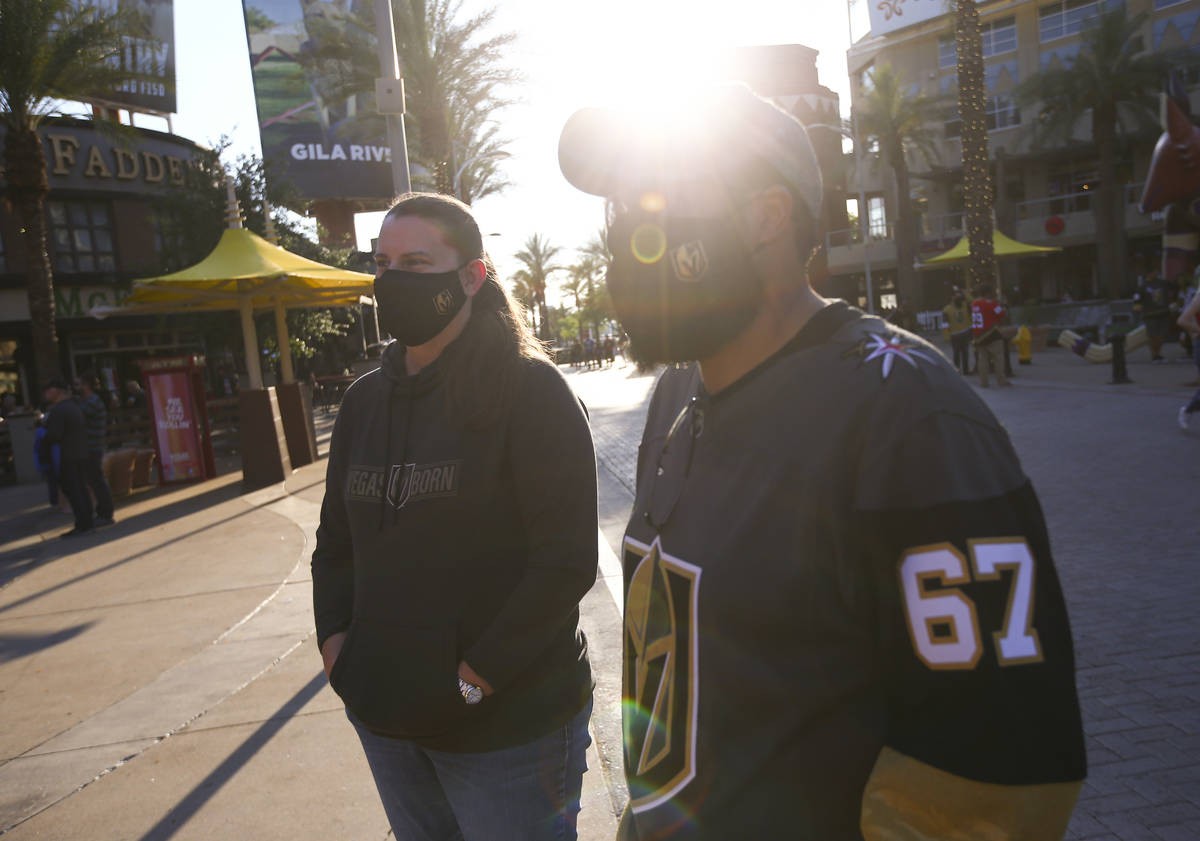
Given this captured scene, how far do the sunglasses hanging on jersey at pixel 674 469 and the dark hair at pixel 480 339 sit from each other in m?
0.65

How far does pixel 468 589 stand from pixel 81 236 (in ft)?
112

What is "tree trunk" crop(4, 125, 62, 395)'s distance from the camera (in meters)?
18.6

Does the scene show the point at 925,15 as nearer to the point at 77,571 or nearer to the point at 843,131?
the point at 843,131

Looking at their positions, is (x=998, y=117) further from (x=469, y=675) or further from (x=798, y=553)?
(x=798, y=553)

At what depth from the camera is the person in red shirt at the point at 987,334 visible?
15.9 metres

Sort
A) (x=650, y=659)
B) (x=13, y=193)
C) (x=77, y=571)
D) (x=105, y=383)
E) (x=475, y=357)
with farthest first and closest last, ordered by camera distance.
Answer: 1. (x=105, y=383)
2. (x=13, y=193)
3. (x=77, y=571)
4. (x=475, y=357)
5. (x=650, y=659)

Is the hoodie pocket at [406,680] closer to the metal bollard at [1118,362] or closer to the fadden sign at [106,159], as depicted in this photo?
the metal bollard at [1118,362]

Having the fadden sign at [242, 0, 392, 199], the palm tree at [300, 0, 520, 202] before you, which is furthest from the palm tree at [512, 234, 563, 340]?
the palm tree at [300, 0, 520, 202]

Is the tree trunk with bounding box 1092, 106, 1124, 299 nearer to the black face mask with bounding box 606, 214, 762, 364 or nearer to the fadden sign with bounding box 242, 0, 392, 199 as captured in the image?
the fadden sign with bounding box 242, 0, 392, 199

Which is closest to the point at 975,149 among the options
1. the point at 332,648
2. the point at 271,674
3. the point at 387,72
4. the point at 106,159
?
the point at 387,72

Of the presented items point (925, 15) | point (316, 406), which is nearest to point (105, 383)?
point (316, 406)

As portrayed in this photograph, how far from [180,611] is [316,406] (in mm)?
26236

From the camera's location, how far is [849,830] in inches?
48.7

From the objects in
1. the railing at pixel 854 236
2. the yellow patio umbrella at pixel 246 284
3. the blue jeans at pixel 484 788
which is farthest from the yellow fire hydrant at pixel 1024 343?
the railing at pixel 854 236
